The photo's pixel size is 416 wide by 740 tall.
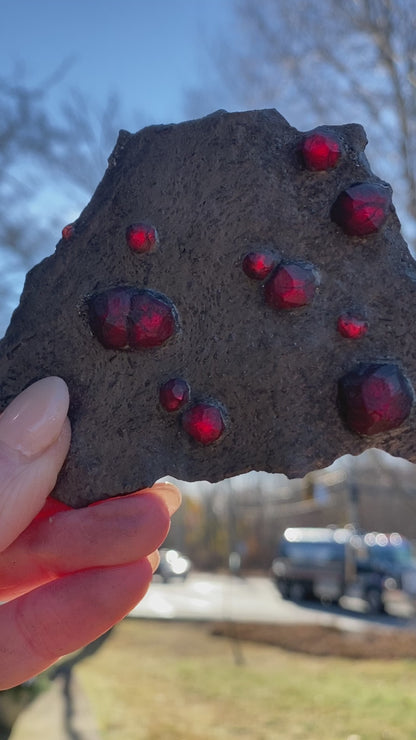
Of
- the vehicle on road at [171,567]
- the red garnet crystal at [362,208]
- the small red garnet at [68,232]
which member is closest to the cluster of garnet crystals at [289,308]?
the red garnet crystal at [362,208]

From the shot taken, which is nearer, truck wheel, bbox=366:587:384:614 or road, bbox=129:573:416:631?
road, bbox=129:573:416:631

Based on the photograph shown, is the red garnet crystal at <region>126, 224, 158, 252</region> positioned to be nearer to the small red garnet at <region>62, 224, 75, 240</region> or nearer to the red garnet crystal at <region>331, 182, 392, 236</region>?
the small red garnet at <region>62, 224, 75, 240</region>

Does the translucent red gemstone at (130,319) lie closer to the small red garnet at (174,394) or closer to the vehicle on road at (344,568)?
the small red garnet at (174,394)

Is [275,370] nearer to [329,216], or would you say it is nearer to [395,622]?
[329,216]

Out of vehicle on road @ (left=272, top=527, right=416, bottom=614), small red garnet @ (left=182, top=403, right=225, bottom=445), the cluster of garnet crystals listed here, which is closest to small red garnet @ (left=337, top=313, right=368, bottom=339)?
the cluster of garnet crystals

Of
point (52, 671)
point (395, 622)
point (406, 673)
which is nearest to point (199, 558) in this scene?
point (395, 622)

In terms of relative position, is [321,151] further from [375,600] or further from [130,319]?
[375,600]

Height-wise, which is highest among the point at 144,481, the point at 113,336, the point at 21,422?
the point at 113,336
